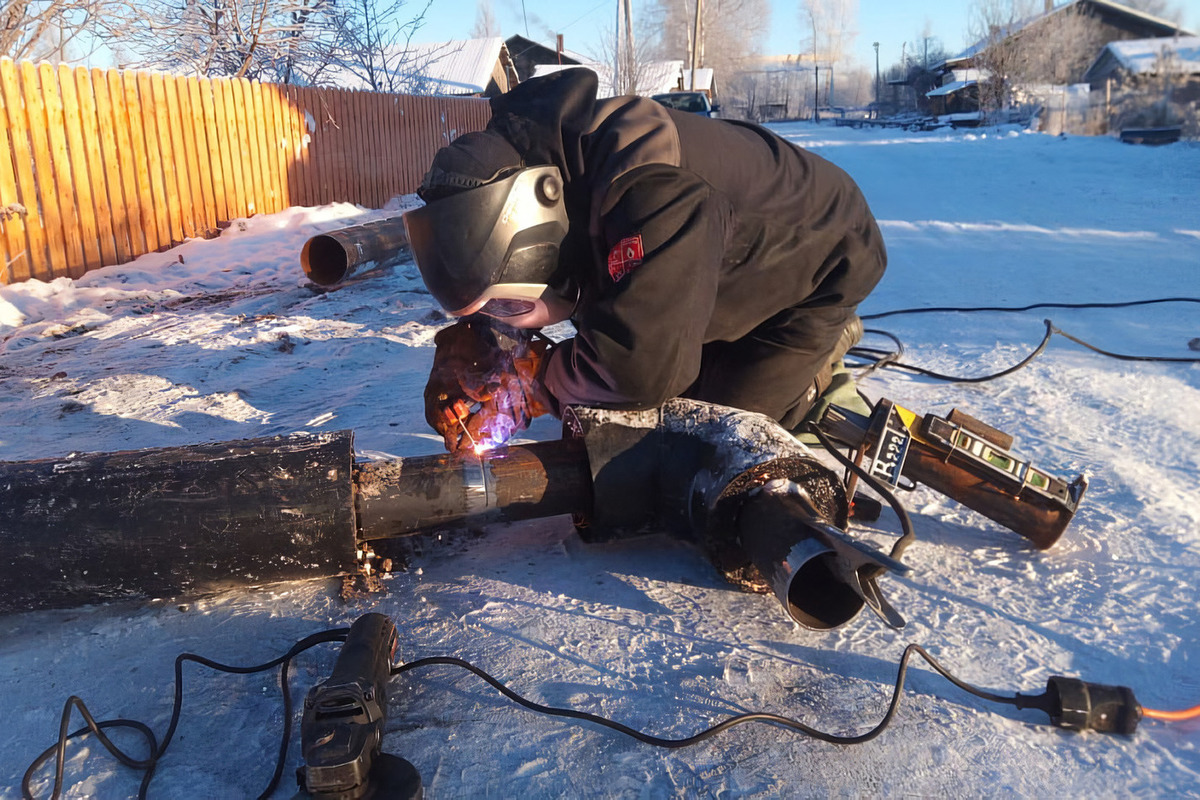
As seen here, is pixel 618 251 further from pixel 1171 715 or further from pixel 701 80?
pixel 701 80

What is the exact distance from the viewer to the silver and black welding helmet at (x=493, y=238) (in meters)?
2.10

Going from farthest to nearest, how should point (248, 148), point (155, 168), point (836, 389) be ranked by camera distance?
point (248, 148)
point (155, 168)
point (836, 389)

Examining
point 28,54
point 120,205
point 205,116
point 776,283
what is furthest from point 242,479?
point 28,54

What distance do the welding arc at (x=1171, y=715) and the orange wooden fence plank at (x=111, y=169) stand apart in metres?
8.51

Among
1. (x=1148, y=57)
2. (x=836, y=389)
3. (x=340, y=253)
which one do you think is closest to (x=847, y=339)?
(x=836, y=389)

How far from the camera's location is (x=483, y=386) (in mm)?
2650

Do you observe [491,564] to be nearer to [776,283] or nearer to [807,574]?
[807,574]

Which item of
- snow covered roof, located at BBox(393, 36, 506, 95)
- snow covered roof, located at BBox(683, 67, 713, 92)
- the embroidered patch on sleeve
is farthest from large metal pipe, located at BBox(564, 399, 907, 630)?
snow covered roof, located at BBox(683, 67, 713, 92)

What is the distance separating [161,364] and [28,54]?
826cm

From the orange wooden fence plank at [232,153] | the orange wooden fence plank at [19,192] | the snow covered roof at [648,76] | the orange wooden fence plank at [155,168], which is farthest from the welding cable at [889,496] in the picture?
the snow covered roof at [648,76]

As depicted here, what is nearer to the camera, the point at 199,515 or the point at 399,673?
the point at 399,673

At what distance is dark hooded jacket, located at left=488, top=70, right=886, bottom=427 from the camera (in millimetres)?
2074

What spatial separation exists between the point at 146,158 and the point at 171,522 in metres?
7.63

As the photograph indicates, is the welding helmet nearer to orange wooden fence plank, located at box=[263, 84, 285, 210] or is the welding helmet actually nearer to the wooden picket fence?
the wooden picket fence
